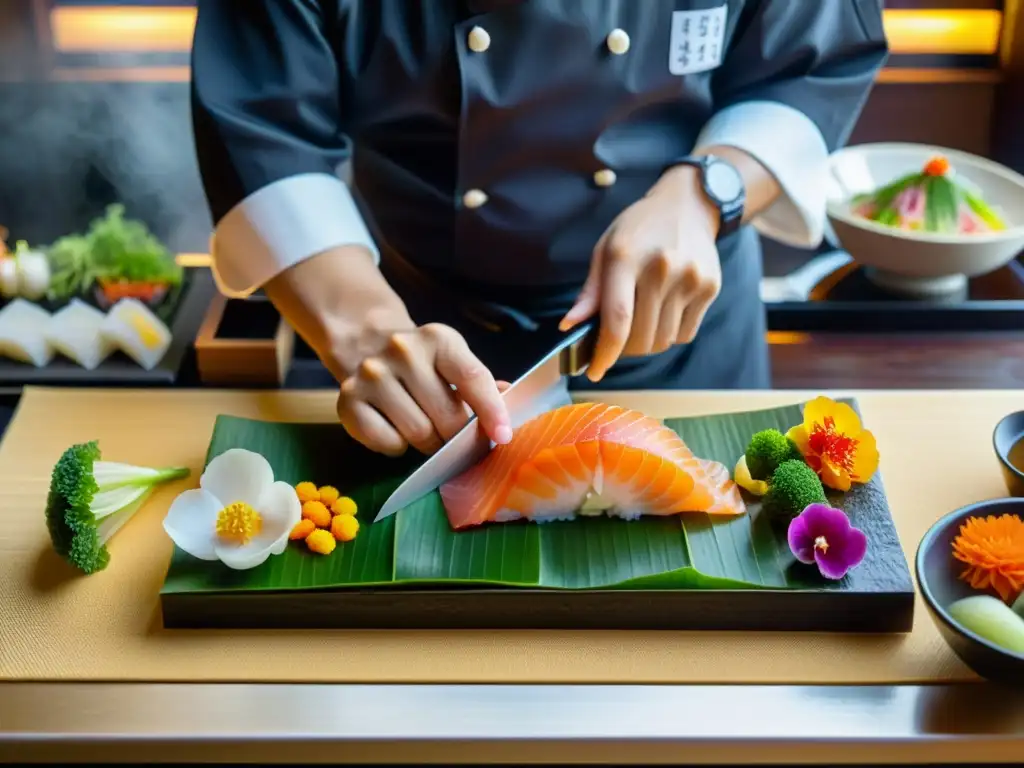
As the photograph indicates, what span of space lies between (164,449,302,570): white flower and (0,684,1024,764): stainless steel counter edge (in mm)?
149

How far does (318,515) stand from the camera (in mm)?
1199

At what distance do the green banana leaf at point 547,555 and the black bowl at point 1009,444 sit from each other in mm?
139

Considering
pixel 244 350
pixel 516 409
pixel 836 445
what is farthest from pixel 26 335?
pixel 836 445

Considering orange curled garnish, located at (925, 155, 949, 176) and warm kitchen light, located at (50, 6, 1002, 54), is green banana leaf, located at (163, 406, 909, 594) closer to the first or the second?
orange curled garnish, located at (925, 155, 949, 176)

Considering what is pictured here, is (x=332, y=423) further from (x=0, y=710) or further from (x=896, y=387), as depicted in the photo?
(x=896, y=387)

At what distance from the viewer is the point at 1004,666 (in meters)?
1.01

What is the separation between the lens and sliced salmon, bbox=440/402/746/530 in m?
1.20

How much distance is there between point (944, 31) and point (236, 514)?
172 centimetres

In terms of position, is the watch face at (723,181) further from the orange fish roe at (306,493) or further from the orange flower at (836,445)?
the orange fish roe at (306,493)

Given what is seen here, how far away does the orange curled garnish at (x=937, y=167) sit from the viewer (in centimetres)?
186

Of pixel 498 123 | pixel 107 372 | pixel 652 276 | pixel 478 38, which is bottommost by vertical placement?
pixel 107 372

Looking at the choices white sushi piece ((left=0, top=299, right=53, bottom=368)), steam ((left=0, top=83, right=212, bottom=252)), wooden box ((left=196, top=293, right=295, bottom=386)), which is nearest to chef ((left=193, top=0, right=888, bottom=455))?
wooden box ((left=196, top=293, right=295, bottom=386))

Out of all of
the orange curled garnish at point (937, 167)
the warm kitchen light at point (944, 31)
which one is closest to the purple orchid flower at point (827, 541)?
the orange curled garnish at point (937, 167)

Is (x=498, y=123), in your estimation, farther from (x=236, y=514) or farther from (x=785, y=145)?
(x=236, y=514)
